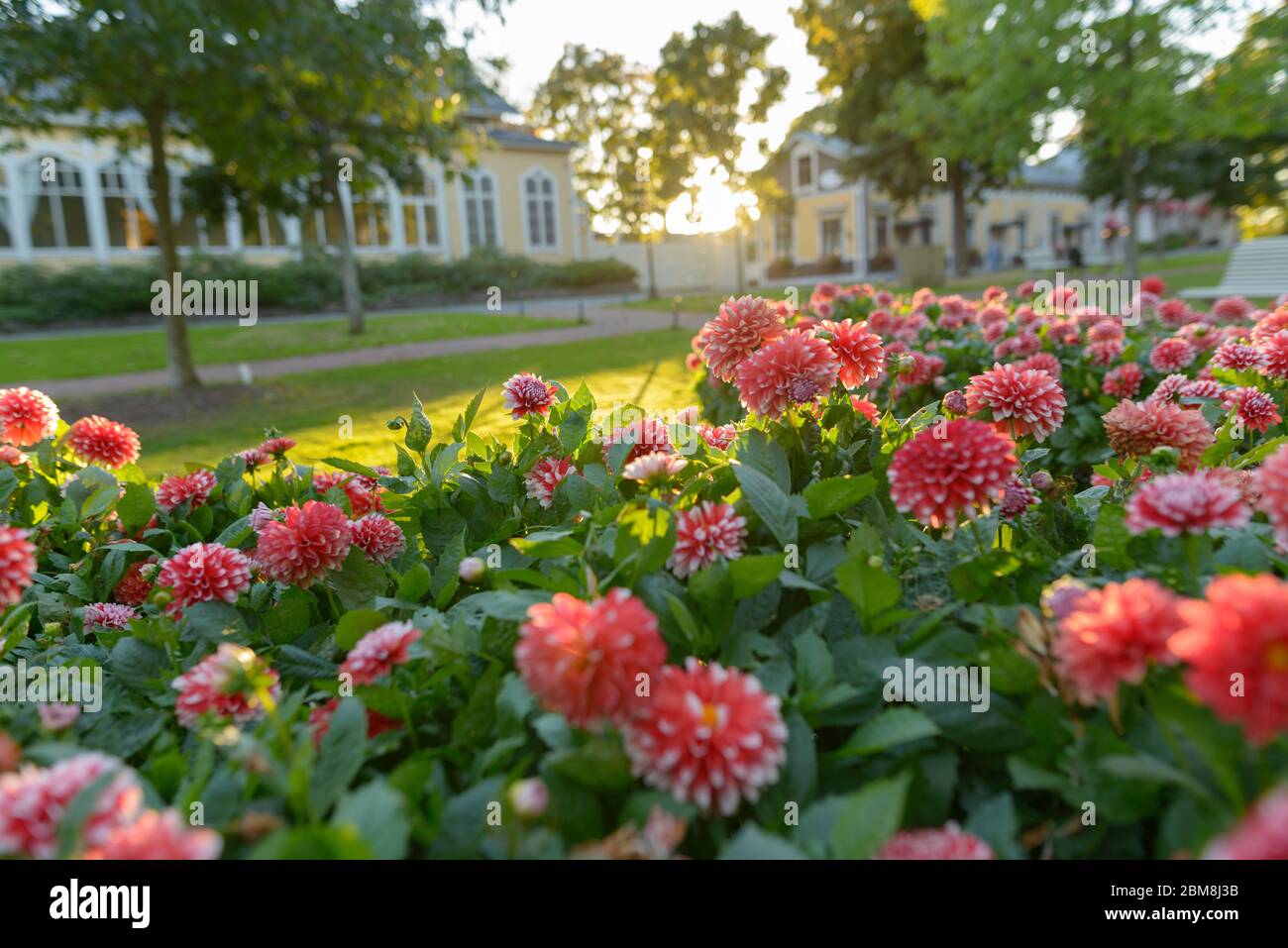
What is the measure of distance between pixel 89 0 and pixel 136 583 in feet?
21.3

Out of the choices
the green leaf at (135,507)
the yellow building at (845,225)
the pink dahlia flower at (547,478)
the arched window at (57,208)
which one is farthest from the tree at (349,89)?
the yellow building at (845,225)

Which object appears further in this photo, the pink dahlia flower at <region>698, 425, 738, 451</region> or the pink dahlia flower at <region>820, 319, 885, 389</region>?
the pink dahlia flower at <region>698, 425, 738, 451</region>

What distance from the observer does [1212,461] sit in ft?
6.52

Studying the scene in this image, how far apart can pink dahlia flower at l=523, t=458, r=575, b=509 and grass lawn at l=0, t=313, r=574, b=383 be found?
12783 millimetres

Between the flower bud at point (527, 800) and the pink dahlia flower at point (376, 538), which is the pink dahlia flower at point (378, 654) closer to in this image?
the flower bud at point (527, 800)

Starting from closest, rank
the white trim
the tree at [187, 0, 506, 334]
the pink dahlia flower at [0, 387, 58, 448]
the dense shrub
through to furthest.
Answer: the pink dahlia flower at [0, 387, 58, 448] → the tree at [187, 0, 506, 334] → the dense shrub → the white trim

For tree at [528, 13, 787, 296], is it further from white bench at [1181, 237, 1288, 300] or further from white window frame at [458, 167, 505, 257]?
white bench at [1181, 237, 1288, 300]

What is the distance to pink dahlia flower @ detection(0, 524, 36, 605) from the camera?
55.8 inches

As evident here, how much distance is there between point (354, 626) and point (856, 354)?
117 cm

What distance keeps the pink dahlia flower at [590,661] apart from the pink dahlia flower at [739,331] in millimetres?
946

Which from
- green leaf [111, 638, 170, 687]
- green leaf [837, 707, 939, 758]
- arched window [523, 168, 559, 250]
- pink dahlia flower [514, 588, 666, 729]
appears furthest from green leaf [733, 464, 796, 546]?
arched window [523, 168, 559, 250]

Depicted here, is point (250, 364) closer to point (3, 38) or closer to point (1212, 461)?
point (3, 38)
